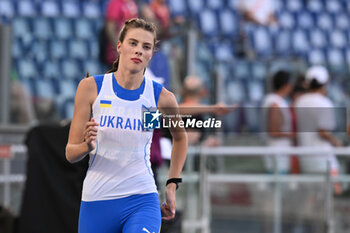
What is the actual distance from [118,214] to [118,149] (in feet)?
1.13

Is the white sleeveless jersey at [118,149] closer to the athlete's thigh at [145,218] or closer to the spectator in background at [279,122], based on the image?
the athlete's thigh at [145,218]

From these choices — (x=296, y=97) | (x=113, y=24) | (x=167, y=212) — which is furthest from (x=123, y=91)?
(x=296, y=97)

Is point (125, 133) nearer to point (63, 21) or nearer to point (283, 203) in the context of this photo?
point (283, 203)

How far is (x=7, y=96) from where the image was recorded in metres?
7.60

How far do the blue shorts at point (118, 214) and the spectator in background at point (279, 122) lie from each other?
2430 millimetres

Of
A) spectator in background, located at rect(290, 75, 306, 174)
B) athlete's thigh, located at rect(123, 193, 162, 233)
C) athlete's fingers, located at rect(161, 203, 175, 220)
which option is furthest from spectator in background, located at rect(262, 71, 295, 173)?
athlete's thigh, located at rect(123, 193, 162, 233)

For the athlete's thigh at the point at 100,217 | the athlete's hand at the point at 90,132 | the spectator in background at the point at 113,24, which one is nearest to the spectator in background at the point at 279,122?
the spectator in background at the point at 113,24

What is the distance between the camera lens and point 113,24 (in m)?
8.24

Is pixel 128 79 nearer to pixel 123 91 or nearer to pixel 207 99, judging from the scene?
pixel 123 91

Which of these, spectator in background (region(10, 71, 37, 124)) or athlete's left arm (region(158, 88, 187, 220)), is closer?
athlete's left arm (region(158, 88, 187, 220))

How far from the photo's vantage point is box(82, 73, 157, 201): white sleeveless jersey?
3260mm

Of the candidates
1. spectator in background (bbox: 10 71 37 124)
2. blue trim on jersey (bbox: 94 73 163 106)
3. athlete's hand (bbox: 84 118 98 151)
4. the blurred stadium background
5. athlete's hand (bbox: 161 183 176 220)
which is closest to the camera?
athlete's hand (bbox: 84 118 98 151)

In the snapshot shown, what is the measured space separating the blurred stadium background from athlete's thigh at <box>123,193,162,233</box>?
0.78 meters

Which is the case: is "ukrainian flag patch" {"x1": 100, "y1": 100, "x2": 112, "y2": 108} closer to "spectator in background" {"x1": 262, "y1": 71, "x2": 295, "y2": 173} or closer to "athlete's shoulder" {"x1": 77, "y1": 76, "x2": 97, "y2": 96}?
"athlete's shoulder" {"x1": 77, "y1": 76, "x2": 97, "y2": 96}
